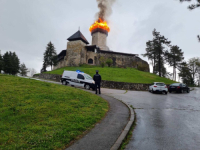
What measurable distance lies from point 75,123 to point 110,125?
3.98 ft

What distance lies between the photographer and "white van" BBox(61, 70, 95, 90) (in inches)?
624

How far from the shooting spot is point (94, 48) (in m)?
53.1

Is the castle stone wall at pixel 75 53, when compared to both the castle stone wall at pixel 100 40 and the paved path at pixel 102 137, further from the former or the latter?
the paved path at pixel 102 137

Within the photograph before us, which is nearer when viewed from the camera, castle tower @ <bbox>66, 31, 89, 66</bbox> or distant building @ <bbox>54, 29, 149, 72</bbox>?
castle tower @ <bbox>66, 31, 89, 66</bbox>

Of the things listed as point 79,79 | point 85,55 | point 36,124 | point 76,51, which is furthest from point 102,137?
point 85,55

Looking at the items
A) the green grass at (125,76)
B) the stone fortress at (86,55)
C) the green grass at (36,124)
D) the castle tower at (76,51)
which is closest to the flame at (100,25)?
the stone fortress at (86,55)

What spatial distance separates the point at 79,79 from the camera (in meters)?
16.3

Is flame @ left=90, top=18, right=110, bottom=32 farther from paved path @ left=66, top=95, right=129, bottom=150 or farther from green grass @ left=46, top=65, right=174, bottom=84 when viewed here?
paved path @ left=66, top=95, right=129, bottom=150

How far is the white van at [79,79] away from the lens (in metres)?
15.9

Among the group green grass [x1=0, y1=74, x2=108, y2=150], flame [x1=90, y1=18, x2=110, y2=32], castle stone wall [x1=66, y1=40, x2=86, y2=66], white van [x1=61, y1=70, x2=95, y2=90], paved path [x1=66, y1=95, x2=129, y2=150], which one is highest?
flame [x1=90, y1=18, x2=110, y2=32]

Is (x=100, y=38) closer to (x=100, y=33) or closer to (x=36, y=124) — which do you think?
(x=100, y=33)

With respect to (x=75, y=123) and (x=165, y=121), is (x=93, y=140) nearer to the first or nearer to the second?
(x=75, y=123)

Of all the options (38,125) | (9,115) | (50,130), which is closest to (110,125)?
(50,130)

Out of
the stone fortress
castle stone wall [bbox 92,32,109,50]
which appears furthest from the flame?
the stone fortress
